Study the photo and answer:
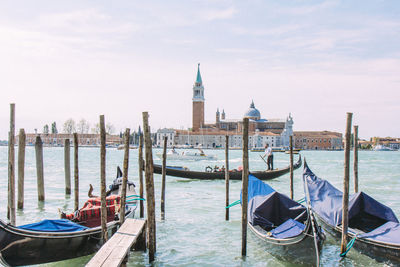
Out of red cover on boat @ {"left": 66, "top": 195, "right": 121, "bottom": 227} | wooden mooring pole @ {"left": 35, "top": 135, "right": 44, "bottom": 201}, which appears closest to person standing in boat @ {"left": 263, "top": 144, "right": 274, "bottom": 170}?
wooden mooring pole @ {"left": 35, "top": 135, "right": 44, "bottom": 201}

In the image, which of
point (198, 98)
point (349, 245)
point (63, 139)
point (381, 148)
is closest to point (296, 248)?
point (349, 245)

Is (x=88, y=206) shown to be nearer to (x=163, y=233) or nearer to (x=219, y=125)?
(x=163, y=233)

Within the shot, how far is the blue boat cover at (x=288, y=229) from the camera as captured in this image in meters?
3.92

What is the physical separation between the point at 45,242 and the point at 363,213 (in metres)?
3.30

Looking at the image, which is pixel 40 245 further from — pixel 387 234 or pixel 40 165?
pixel 40 165

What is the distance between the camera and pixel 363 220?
4562mm

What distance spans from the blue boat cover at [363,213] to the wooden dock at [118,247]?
85.5 inches

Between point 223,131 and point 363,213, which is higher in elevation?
point 223,131

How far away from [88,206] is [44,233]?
4.11 feet

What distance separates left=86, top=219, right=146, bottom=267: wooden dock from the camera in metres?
3.00

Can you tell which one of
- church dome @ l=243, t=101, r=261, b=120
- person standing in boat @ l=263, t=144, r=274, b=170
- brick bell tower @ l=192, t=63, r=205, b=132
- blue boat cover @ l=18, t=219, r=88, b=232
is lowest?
blue boat cover @ l=18, t=219, r=88, b=232

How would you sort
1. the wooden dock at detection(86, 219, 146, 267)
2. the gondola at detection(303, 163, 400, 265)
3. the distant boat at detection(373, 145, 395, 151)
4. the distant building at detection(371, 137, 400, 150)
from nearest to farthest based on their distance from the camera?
the wooden dock at detection(86, 219, 146, 267)
the gondola at detection(303, 163, 400, 265)
the distant boat at detection(373, 145, 395, 151)
the distant building at detection(371, 137, 400, 150)

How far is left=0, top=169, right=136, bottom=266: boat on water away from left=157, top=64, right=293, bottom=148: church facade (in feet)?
190

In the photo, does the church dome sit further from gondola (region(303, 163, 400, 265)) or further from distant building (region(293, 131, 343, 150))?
gondola (region(303, 163, 400, 265))
